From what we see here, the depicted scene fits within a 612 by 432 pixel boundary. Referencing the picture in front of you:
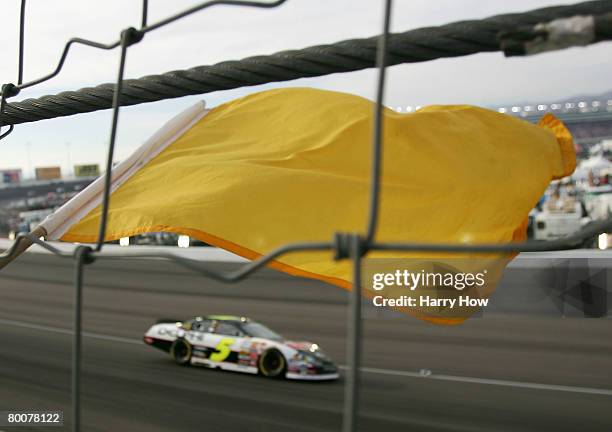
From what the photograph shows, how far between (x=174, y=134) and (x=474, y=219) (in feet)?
1.27

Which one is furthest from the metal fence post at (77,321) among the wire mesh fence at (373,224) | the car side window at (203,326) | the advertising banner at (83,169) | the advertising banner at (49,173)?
the advertising banner at (83,169)

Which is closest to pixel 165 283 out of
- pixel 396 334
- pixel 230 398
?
pixel 396 334

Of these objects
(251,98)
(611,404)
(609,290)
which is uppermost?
(251,98)

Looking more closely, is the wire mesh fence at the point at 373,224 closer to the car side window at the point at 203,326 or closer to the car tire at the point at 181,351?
the car side window at the point at 203,326

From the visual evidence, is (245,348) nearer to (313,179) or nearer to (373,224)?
(313,179)

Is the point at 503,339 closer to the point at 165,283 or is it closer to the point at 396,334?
the point at 396,334

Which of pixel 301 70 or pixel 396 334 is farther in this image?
pixel 396 334

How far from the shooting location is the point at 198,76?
553mm

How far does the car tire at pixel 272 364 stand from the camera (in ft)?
9.69

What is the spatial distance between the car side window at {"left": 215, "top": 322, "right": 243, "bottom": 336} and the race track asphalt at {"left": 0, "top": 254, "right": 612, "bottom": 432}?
0.23 meters

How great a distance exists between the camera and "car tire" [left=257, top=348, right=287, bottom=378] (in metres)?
2.95

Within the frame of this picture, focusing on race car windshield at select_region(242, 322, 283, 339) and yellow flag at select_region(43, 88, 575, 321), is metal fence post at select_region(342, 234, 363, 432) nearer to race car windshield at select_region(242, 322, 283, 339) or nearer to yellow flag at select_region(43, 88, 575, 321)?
yellow flag at select_region(43, 88, 575, 321)

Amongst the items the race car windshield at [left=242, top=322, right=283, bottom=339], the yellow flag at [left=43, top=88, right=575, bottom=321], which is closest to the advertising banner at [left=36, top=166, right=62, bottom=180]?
the race car windshield at [left=242, top=322, right=283, bottom=339]

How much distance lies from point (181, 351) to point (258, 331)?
671mm
